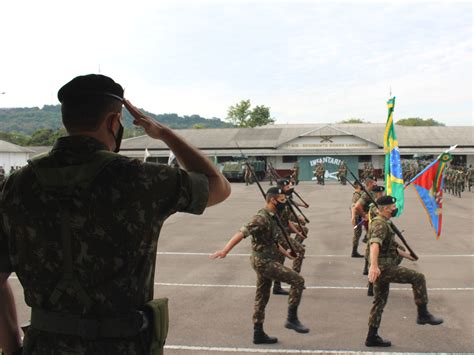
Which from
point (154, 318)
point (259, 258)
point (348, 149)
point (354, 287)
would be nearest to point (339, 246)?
point (354, 287)

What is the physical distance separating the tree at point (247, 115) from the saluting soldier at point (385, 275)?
300 feet

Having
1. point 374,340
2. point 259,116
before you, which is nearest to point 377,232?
point 374,340

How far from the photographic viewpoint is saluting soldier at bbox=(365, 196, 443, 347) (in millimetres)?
6191

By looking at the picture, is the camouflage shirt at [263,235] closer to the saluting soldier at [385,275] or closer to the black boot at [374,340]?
the saluting soldier at [385,275]

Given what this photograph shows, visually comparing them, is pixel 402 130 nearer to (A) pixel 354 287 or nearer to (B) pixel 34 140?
(A) pixel 354 287

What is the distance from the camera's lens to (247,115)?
98.6 metres

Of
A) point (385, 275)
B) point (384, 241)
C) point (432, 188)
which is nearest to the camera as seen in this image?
point (385, 275)

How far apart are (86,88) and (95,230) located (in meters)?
0.58

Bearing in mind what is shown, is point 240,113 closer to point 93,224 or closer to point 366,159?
point 366,159

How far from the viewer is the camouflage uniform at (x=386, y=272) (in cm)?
638

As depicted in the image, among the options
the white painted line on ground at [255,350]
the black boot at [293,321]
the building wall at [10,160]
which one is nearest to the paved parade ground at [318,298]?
the white painted line on ground at [255,350]

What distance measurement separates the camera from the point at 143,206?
1968 mm

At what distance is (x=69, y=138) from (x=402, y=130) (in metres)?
53.6

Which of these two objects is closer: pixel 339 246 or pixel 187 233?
pixel 339 246
